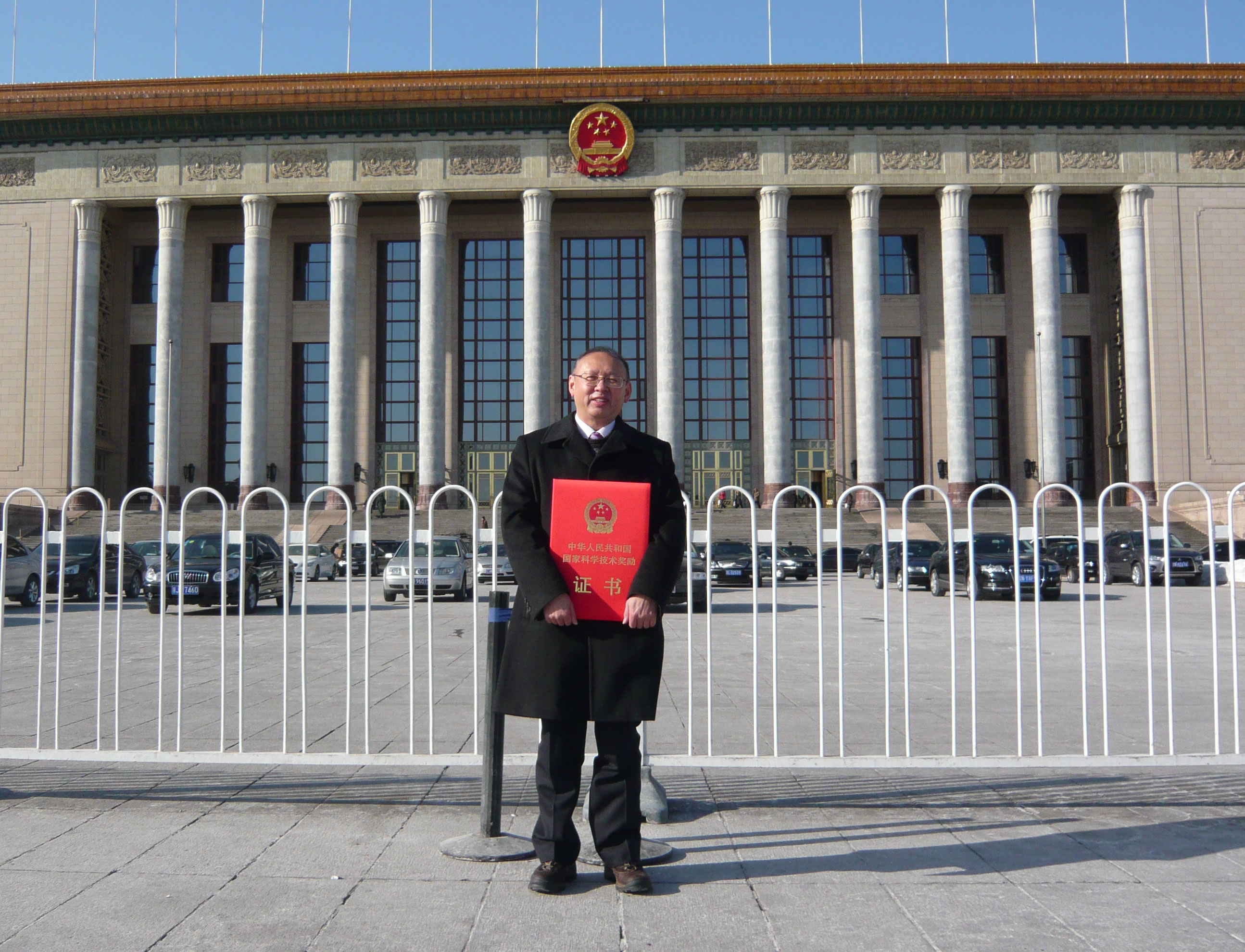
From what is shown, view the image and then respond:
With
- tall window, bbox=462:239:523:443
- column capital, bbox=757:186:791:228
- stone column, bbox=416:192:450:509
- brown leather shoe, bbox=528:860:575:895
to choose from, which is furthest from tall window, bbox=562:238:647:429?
brown leather shoe, bbox=528:860:575:895

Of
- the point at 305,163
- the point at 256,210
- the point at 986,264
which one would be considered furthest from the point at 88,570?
the point at 986,264

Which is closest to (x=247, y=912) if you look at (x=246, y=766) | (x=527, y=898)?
(x=527, y=898)

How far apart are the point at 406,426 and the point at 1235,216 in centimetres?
3657

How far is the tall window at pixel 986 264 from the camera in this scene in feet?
155

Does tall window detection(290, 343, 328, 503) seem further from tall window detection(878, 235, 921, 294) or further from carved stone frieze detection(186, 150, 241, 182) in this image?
tall window detection(878, 235, 921, 294)

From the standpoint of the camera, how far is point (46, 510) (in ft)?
Answer: 23.6

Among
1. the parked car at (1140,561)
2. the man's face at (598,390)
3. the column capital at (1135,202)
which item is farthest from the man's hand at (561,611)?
the column capital at (1135,202)

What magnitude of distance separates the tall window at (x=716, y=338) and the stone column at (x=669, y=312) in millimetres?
3617

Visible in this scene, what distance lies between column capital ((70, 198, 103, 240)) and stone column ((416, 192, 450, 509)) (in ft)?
45.8

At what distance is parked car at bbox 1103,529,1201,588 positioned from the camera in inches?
1010

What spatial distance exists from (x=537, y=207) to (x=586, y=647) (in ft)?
135

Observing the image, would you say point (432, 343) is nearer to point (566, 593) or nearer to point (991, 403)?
point (991, 403)

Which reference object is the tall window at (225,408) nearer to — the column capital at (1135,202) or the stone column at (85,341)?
the stone column at (85,341)

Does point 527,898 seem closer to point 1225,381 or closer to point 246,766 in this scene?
point 246,766
